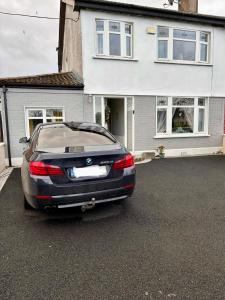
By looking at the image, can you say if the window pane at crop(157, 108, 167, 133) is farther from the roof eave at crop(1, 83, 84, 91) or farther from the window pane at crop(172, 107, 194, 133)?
the roof eave at crop(1, 83, 84, 91)

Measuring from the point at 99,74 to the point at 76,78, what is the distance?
144 cm

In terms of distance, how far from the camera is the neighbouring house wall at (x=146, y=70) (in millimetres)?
8922

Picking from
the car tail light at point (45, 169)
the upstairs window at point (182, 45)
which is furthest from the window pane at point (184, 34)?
the car tail light at point (45, 169)

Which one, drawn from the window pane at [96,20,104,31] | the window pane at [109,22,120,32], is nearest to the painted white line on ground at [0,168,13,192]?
the window pane at [96,20,104,31]

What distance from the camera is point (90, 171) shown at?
3.46 meters

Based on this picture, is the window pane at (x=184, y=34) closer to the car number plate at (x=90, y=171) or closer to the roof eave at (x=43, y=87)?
the roof eave at (x=43, y=87)

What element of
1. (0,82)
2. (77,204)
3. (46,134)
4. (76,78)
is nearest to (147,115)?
(76,78)

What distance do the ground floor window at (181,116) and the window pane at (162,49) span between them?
1824mm

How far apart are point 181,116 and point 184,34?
3541 millimetres

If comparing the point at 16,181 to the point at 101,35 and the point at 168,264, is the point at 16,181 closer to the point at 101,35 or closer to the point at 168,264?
the point at 168,264

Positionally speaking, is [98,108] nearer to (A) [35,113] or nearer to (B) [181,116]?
(A) [35,113]

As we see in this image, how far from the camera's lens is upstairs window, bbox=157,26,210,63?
977 centimetres

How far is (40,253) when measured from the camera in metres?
2.95

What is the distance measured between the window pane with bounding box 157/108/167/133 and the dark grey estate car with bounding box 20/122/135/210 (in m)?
6.59
